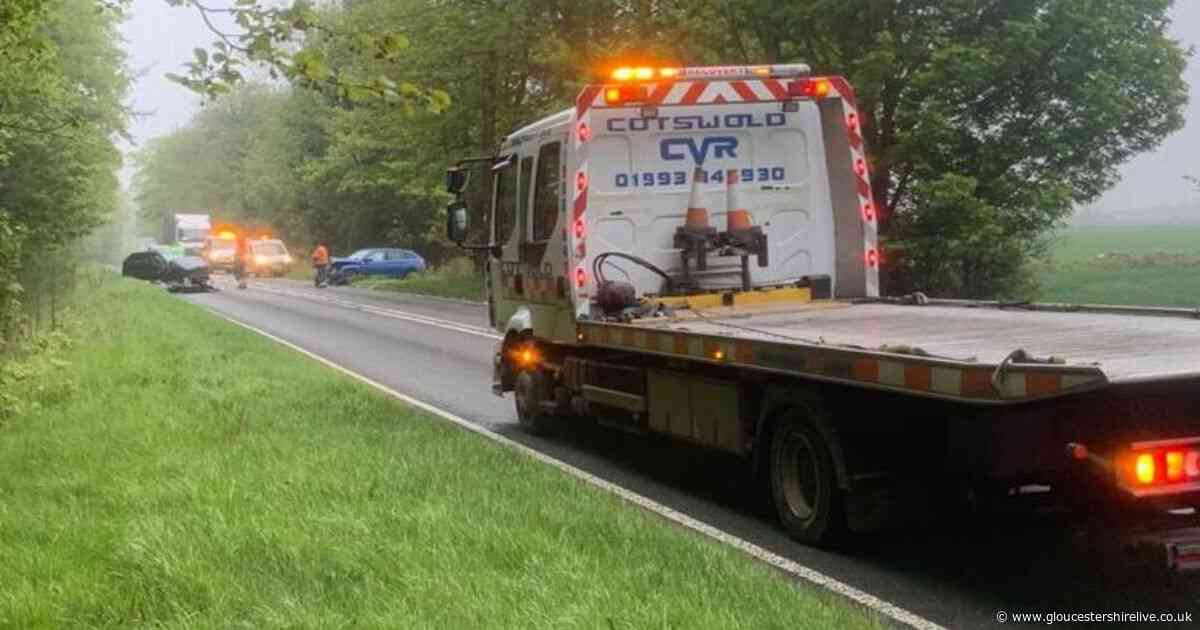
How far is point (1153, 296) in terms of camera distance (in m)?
19.1

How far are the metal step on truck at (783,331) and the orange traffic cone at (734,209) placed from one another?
0.7 inches

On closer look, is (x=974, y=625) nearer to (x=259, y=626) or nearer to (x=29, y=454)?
(x=259, y=626)

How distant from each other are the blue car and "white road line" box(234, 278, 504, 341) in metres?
6.17

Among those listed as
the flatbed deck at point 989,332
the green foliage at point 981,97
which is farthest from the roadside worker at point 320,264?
the flatbed deck at point 989,332

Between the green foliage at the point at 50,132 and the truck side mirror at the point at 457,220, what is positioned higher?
the green foliage at the point at 50,132

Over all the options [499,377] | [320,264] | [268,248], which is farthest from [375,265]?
[499,377]

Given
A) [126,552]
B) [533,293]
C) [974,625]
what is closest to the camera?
[974,625]

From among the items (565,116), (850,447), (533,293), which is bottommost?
(850,447)

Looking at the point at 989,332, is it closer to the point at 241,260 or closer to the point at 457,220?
the point at 457,220

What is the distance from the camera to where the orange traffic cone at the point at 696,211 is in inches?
364

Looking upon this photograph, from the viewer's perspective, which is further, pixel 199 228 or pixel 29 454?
pixel 199 228

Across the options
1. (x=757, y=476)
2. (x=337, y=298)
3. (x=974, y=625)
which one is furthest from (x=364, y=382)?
(x=337, y=298)

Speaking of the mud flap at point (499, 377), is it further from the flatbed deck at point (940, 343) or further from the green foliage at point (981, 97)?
the green foliage at point (981, 97)

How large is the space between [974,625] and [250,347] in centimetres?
1440
